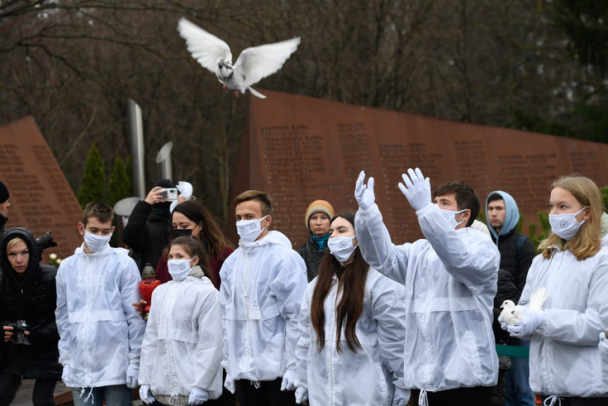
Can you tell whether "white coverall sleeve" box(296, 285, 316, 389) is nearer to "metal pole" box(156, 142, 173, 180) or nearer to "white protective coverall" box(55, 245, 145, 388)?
A: "white protective coverall" box(55, 245, 145, 388)

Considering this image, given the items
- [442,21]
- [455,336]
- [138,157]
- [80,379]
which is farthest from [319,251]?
[442,21]

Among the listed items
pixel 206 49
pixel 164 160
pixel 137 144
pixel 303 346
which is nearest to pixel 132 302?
pixel 303 346

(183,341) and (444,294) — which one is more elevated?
(444,294)

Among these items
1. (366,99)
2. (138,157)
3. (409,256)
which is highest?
(366,99)

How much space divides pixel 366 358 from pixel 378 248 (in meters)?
0.63

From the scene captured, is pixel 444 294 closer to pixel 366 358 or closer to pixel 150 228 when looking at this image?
pixel 366 358

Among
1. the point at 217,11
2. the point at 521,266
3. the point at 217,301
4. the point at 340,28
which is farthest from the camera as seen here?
the point at 340,28

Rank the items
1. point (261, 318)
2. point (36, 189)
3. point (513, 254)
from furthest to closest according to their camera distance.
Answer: point (36, 189)
point (513, 254)
point (261, 318)

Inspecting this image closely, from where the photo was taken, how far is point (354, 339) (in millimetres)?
4059

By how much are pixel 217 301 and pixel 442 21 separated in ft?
62.4

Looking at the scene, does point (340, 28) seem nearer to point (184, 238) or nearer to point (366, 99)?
point (366, 99)

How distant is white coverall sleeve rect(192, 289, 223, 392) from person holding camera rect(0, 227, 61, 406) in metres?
1.35

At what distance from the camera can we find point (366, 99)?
20.8 metres

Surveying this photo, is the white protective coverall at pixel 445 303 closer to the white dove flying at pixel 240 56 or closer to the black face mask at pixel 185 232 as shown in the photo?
the black face mask at pixel 185 232
